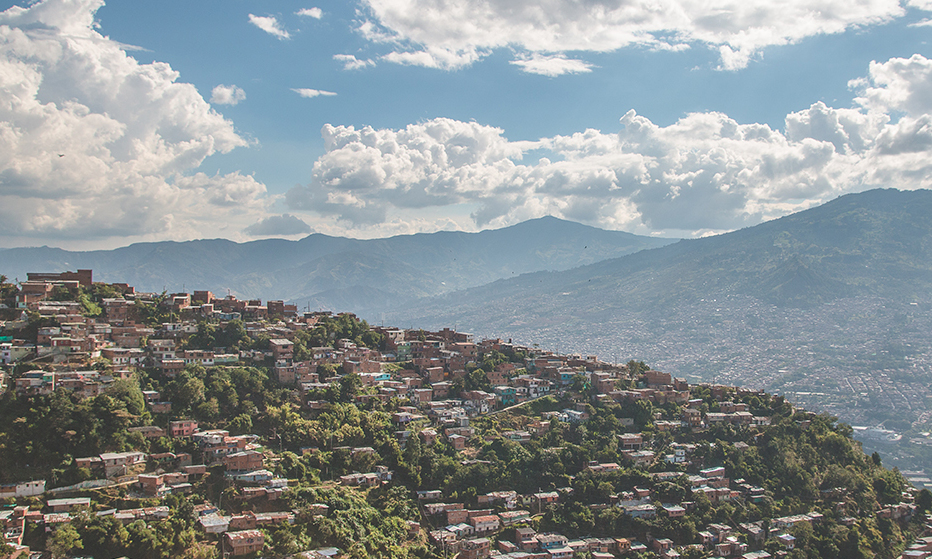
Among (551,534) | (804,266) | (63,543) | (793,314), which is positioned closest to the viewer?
(63,543)

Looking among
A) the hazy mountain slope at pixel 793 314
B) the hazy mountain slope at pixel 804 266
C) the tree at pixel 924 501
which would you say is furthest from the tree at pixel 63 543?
the hazy mountain slope at pixel 804 266

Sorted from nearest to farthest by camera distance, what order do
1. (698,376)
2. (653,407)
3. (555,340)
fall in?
(653,407)
(698,376)
(555,340)

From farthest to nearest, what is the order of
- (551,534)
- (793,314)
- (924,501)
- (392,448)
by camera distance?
1. (793,314)
2. (924,501)
3. (392,448)
4. (551,534)

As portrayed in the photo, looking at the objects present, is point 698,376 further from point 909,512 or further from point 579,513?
point 579,513

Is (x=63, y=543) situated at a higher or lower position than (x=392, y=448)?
lower

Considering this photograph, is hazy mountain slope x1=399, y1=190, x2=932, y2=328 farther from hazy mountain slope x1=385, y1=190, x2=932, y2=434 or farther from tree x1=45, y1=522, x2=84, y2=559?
tree x1=45, y1=522, x2=84, y2=559

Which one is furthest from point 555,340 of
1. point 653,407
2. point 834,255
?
point 653,407

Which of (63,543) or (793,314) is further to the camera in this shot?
(793,314)

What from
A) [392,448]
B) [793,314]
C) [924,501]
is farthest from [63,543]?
[793,314]

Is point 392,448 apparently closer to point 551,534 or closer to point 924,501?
point 551,534
